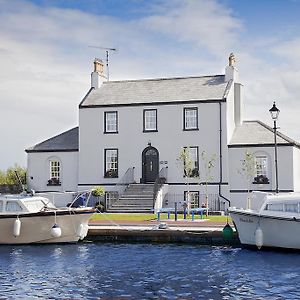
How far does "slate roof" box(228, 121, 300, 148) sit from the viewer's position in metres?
48.9

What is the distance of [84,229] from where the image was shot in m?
34.5

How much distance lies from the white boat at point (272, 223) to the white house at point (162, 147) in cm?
1573

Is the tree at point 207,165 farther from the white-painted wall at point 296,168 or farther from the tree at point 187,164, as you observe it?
the white-painted wall at point 296,168

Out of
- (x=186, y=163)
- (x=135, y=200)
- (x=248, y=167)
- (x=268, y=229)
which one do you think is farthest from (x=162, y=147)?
(x=268, y=229)

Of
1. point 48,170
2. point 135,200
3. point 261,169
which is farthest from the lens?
point 48,170

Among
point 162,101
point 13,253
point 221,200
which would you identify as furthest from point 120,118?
point 13,253

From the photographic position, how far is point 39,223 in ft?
112

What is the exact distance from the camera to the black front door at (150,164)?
168 feet

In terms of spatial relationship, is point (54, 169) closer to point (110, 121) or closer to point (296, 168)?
point (110, 121)

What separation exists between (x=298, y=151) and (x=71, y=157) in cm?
1835

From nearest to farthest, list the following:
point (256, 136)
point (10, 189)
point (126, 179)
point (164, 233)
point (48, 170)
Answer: point (164, 233), point (256, 136), point (126, 179), point (48, 170), point (10, 189)

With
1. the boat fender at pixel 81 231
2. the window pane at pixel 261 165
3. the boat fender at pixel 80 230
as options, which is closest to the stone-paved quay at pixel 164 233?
the boat fender at pixel 81 231

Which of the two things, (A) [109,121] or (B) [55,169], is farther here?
(B) [55,169]

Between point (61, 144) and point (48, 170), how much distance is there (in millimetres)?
2489
